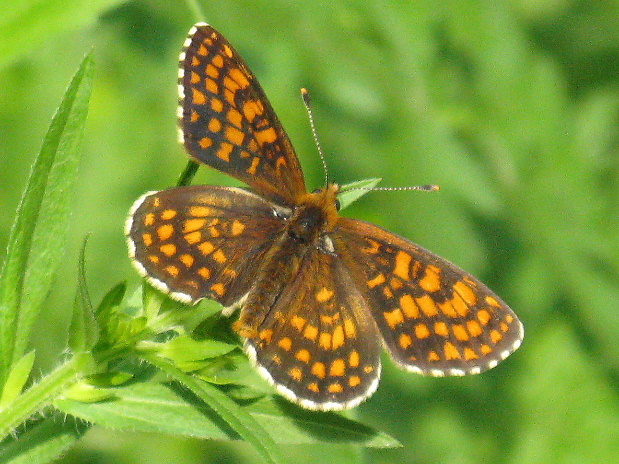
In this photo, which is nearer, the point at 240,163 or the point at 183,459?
the point at 240,163

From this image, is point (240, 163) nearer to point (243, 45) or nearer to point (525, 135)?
point (243, 45)

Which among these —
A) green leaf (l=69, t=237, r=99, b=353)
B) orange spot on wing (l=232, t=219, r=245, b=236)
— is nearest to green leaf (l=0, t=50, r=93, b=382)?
green leaf (l=69, t=237, r=99, b=353)

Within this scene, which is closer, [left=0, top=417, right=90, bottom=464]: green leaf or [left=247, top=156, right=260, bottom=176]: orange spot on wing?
[left=0, top=417, right=90, bottom=464]: green leaf

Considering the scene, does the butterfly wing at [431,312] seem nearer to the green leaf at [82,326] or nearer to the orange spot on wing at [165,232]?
the orange spot on wing at [165,232]

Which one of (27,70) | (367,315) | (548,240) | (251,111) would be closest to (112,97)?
(27,70)

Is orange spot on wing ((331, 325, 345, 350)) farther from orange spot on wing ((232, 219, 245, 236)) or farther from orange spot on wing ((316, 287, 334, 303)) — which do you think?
orange spot on wing ((232, 219, 245, 236))

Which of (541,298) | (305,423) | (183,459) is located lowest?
(183,459)

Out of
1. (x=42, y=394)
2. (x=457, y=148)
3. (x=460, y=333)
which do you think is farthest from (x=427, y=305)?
(x=457, y=148)
